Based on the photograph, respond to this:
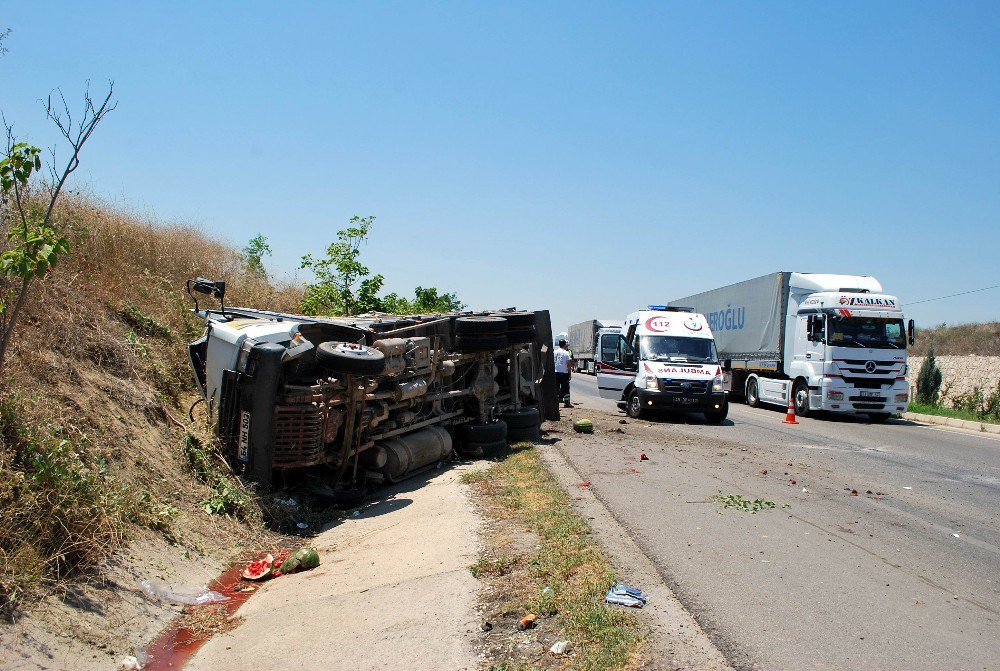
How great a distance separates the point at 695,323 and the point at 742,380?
790cm

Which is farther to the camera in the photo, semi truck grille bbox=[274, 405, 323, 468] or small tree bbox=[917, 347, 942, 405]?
small tree bbox=[917, 347, 942, 405]

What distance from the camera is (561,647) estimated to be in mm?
4043

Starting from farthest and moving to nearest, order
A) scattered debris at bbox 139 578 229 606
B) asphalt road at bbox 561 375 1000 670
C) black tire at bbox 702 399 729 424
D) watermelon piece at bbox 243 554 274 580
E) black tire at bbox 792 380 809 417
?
black tire at bbox 792 380 809 417, black tire at bbox 702 399 729 424, watermelon piece at bbox 243 554 274 580, scattered debris at bbox 139 578 229 606, asphalt road at bbox 561 375 1000 670

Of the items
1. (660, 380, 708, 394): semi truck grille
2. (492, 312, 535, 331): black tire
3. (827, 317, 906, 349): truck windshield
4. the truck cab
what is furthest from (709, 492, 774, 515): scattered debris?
(827, 317, 906, 349): truck windshield

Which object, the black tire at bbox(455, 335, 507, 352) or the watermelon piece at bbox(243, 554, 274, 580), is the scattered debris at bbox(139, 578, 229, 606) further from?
the black tire at bbox(455, 335, 507, 352)

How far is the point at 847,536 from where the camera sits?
6.57 meters

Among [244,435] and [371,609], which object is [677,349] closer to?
[244,435]

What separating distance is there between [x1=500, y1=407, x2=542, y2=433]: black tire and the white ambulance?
5.66m

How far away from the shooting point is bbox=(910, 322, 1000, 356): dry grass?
46.8 meters

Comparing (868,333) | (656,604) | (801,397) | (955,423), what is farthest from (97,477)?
(955,423)

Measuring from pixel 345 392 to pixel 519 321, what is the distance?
4.86 meters

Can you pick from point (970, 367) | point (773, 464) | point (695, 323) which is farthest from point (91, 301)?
point (970, 367)

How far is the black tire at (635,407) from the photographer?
17798mm

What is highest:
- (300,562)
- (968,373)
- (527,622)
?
(968,373)
